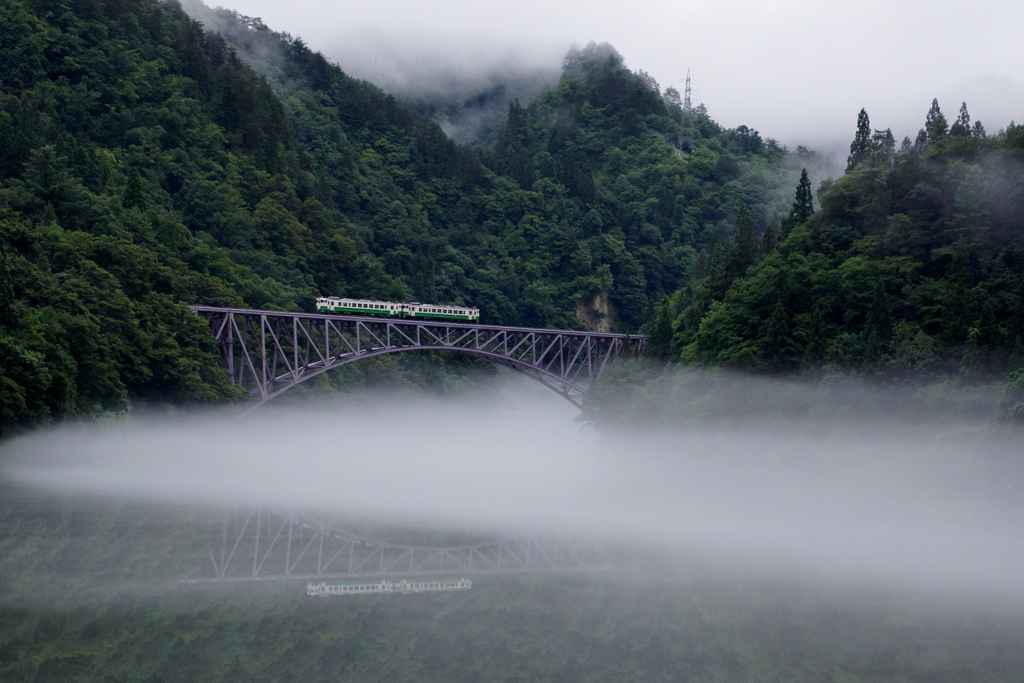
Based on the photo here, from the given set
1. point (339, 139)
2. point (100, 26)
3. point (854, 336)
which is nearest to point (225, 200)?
point (100, 26)

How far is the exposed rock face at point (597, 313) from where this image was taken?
433ft

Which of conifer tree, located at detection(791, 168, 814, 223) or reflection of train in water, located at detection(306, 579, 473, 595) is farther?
conifer tree, located at detection(791, 168, 814, 223)

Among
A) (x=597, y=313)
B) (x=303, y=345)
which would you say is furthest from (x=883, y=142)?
(x=597, y=313)

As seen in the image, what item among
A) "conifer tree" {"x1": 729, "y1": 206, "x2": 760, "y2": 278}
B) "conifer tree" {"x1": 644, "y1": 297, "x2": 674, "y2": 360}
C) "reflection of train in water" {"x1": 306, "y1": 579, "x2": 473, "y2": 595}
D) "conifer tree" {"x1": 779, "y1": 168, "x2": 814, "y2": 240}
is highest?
"conifer tree" {"x1": 779, "y1": 168, "x2": 814, "y2": 240}

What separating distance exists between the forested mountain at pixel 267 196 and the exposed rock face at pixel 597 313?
0.27 meters

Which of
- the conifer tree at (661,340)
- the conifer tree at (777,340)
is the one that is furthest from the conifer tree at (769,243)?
the conifer tree at (777,340)

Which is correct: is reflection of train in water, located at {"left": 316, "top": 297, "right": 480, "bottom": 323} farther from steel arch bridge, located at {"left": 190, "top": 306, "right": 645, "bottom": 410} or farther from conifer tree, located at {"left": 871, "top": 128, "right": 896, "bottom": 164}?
conifer tree, located at {"left": 871, "top": 128, "right": 896, "bottom": 164}

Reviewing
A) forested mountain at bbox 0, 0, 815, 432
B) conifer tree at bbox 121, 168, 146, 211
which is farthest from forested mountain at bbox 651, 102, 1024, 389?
conifer tree at bbox 121, 168, 146, 211

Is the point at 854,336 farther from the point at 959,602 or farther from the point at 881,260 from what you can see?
the point at 959,602

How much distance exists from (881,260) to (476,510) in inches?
1292

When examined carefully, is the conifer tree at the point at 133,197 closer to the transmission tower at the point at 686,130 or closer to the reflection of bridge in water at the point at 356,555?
the reflection of bridge in water at the point at 356,555

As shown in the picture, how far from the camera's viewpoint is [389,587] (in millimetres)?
21797

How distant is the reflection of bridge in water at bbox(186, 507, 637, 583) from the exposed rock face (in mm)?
101756

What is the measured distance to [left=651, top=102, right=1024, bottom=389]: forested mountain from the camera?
53.3 meters
